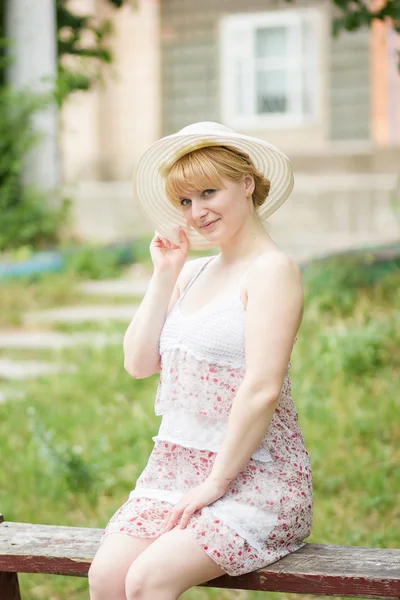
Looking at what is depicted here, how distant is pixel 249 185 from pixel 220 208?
0.12 metres

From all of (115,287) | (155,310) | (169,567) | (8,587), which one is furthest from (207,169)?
(115,287)

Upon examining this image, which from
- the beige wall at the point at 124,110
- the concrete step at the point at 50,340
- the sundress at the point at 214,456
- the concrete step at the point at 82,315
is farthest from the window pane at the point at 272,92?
the sundress at the point at 214,456

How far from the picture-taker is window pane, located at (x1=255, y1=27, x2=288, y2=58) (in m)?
12.3

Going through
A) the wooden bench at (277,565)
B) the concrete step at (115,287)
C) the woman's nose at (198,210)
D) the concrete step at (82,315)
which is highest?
the woman's nose at (198,210)

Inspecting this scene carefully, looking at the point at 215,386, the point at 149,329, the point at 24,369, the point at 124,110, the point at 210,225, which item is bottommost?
the point at 24,369

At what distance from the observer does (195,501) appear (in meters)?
2.11

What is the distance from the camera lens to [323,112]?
12086 mm

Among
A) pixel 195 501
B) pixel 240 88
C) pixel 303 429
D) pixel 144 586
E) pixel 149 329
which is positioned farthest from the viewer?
pixel 240 88

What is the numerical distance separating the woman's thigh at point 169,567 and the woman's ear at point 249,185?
0.85m

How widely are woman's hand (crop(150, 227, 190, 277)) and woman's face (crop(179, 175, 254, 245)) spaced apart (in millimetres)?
146

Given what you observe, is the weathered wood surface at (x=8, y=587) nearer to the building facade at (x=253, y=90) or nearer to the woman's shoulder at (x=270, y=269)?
the woman's shoulder at (x=270, y=269)

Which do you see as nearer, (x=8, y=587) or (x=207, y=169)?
(x=207, y=169)

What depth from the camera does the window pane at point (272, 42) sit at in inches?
483

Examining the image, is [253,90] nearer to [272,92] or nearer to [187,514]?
[272,92]
